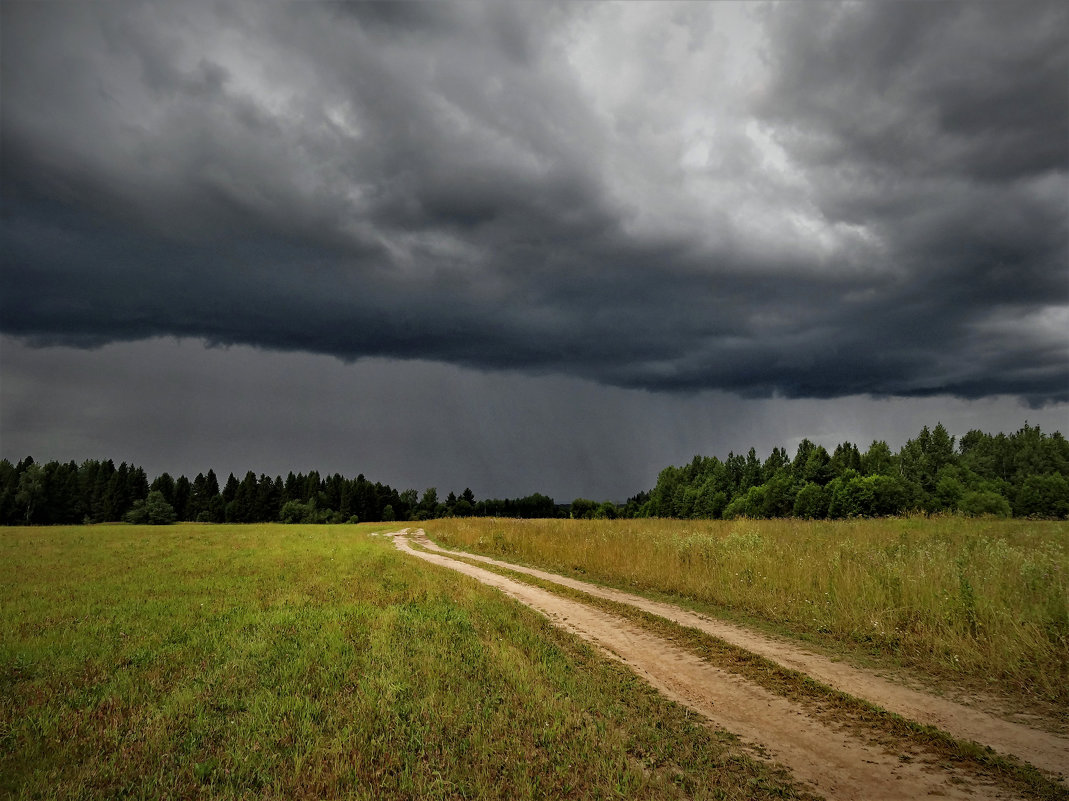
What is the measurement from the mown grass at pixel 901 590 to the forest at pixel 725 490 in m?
54.6

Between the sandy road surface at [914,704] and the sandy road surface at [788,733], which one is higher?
the sandy road surface at [788,733]

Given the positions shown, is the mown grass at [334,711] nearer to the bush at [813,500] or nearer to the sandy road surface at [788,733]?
the sandy road surface at [788,733]

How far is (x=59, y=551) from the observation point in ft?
92.5

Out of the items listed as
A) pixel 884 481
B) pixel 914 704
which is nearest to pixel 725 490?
pixel 884 481

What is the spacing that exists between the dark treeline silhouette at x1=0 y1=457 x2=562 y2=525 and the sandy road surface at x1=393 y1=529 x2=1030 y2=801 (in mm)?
104140

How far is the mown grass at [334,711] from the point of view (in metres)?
5.75

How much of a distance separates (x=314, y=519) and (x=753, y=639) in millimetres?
117982

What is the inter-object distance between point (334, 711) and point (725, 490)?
12847 centimetres

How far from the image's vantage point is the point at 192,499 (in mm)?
124312

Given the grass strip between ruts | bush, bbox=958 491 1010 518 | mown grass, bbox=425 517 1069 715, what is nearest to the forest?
bush, bbox=958 491 1010 518

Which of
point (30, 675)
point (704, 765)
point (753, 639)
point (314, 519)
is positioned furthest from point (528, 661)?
point (314, 519)

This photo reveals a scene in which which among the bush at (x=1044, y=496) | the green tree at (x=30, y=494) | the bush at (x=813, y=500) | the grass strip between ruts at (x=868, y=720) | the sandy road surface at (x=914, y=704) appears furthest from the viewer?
the green tree at (x=30, y=494)

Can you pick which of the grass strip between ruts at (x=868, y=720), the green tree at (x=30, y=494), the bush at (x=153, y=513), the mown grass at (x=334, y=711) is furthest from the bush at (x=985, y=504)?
the green tree at (x=30, y=494)

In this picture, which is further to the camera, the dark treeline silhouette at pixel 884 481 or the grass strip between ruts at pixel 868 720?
the dark treeline silhouette at pixel 884 481
